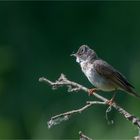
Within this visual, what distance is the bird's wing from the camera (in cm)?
934

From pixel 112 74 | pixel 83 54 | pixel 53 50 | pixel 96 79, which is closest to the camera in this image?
pixel 112 74

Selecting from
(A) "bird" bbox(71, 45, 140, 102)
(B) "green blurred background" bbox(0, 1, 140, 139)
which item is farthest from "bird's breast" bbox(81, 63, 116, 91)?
(B) "green blurred background" bbox(0, 1, 140, 139)

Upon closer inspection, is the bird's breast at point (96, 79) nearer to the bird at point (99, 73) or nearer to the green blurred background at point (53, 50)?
the bird at point (99, 73)

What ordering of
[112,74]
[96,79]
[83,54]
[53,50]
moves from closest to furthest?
[112,74]
[96,79]
[83,54]
[53,50]

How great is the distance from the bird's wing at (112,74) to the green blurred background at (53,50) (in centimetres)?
715

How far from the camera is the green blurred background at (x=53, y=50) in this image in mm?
21219

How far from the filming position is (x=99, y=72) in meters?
10.0

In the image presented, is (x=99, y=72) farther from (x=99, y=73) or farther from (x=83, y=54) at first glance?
(x=83, y=54)

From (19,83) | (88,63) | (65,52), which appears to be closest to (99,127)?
(88,63)

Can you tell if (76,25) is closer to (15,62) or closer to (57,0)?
(57,0)

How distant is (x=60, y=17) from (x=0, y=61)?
10.9m

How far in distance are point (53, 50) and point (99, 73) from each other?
2044 cm

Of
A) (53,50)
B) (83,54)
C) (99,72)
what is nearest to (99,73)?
(99,72)

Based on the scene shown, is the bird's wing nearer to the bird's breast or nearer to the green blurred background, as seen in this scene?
the bird's breast
